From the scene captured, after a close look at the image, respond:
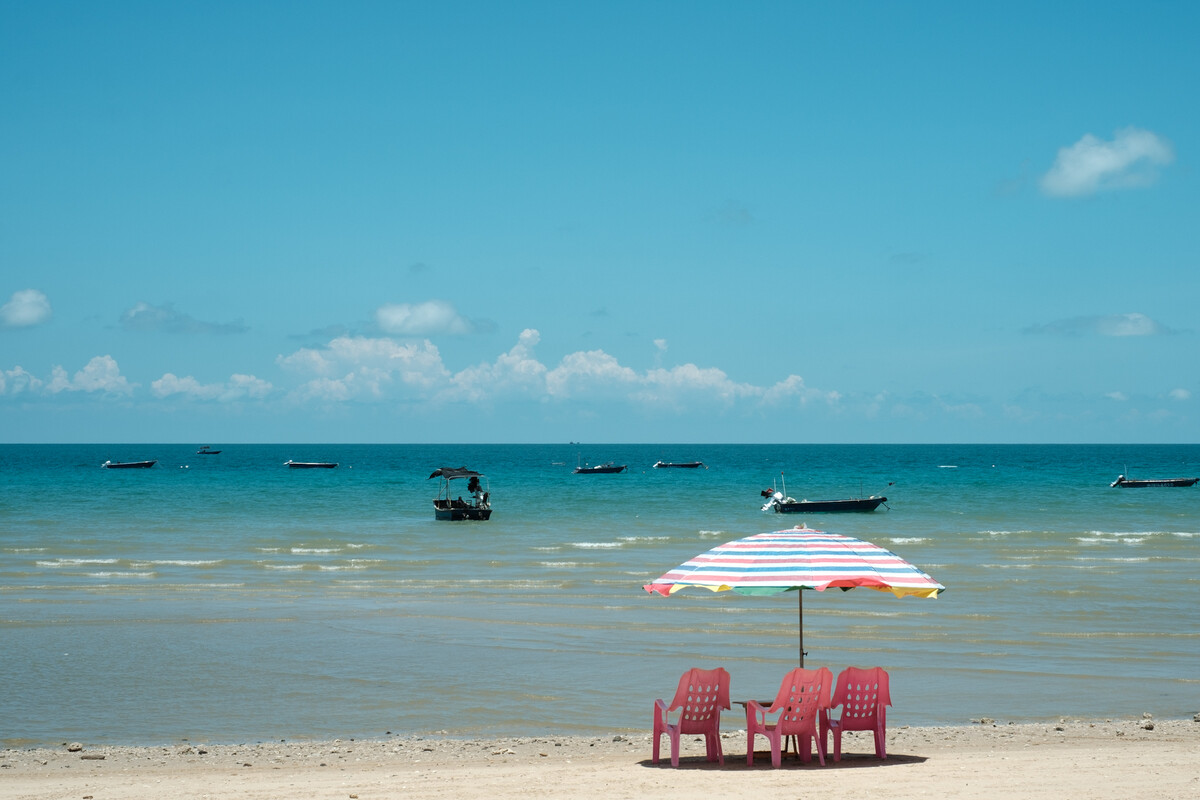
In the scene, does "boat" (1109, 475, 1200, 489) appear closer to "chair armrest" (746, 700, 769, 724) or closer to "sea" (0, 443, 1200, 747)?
"sea" (0, 443, 1200, 747)

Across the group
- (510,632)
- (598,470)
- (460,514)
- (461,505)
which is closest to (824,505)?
(461,505)

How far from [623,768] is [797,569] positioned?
2479mm

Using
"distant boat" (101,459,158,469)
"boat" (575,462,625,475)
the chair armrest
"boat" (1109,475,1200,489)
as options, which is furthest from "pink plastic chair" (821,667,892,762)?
"distant boat" (101,459,158,469)

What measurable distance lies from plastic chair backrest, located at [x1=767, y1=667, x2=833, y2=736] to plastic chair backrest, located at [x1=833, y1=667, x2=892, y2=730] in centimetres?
22

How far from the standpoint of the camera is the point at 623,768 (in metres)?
10.2

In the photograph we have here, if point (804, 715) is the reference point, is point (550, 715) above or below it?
below

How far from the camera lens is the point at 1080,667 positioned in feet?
51.7

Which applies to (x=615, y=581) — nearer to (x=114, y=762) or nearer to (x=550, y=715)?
(x=550, y=715)

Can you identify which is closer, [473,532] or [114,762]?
[114,762]

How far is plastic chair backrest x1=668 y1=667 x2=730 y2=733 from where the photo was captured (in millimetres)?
9992

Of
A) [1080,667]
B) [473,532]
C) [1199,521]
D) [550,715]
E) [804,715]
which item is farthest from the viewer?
[1199,521]

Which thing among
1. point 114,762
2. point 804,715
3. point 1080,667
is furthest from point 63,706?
point 1080,667

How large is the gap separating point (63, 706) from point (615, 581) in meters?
Result: 14.2

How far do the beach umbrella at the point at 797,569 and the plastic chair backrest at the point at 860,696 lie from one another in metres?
0.97
